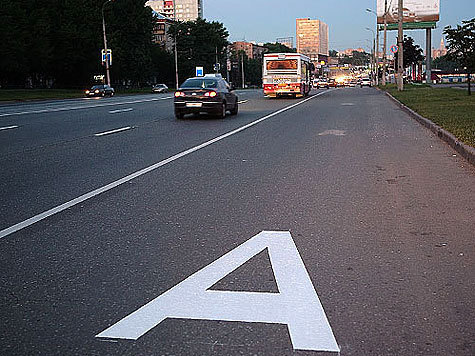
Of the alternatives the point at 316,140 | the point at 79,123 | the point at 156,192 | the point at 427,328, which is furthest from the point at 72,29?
the point at 427,328

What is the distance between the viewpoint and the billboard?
73688mm

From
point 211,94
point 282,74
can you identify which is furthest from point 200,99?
point 282,74

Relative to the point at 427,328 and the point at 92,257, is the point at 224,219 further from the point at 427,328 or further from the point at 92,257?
the point at 427,328

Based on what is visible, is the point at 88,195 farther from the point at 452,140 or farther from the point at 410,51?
the point at 410,51

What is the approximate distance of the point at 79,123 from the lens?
63.2 ft

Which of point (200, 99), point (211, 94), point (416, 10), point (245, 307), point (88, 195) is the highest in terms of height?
point (416, 10)

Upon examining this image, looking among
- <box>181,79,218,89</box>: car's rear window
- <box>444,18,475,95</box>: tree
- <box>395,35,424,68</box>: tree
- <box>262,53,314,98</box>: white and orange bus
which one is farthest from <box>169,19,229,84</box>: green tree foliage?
<box>181,79,218,89</box>: car's rear window

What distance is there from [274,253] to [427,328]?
170cm

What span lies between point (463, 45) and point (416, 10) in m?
44.2

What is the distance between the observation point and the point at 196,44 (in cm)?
12131

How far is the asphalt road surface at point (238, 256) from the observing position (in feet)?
11.5

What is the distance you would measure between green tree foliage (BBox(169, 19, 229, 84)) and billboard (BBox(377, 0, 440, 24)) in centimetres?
5038

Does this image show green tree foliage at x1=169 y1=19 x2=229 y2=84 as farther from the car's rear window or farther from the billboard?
the car's rear window

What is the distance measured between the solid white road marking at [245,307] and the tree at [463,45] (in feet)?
99.7
